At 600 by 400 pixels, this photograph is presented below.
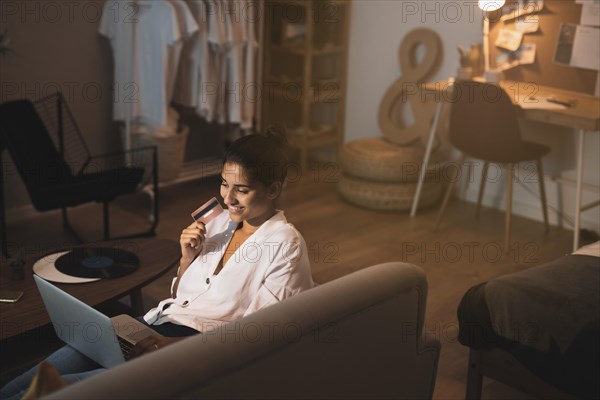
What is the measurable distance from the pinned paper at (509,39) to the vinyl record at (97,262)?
2.52 meters

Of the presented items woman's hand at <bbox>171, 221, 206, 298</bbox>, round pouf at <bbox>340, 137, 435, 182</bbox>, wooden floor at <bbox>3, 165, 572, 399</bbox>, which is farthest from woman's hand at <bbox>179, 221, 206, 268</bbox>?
round pouf at <bbox>340, 137, 435, 182</bbox>

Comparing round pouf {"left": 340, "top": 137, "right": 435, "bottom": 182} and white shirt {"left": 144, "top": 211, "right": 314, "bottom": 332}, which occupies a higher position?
white shirt {"left": 144, "top": 211, "right": 314, "bottom": 332}

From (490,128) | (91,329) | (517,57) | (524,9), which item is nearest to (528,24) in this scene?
(524,9)

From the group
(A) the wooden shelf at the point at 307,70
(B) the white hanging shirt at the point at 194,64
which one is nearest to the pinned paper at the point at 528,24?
(A) the wooden shelf at the point at 307,70

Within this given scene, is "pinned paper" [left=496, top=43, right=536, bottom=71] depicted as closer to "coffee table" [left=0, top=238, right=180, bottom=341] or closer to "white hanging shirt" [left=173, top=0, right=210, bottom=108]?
"white hanging shirt" [left=173, top=0, right=210, bottom=108]

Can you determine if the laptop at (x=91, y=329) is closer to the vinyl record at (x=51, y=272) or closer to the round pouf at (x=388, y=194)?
the vinyl record at (x=51, y=272)

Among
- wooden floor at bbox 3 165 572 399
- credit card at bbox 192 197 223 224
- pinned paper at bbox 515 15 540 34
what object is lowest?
wooden floor at bbox 3 165 572 399

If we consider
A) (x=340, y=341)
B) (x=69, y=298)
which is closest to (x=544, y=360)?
(x=340, y=341)

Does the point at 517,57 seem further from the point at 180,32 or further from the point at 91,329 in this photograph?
the point at 91,329

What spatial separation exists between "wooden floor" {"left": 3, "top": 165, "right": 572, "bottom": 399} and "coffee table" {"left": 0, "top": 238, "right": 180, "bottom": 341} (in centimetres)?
39

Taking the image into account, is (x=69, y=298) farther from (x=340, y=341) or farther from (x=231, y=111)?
(x=231, y=111)

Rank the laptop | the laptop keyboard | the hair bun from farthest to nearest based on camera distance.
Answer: the hair bun < the laptop keyboard < the laptop

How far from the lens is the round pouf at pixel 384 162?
4625 millimetres

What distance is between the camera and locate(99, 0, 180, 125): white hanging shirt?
4.26 m
